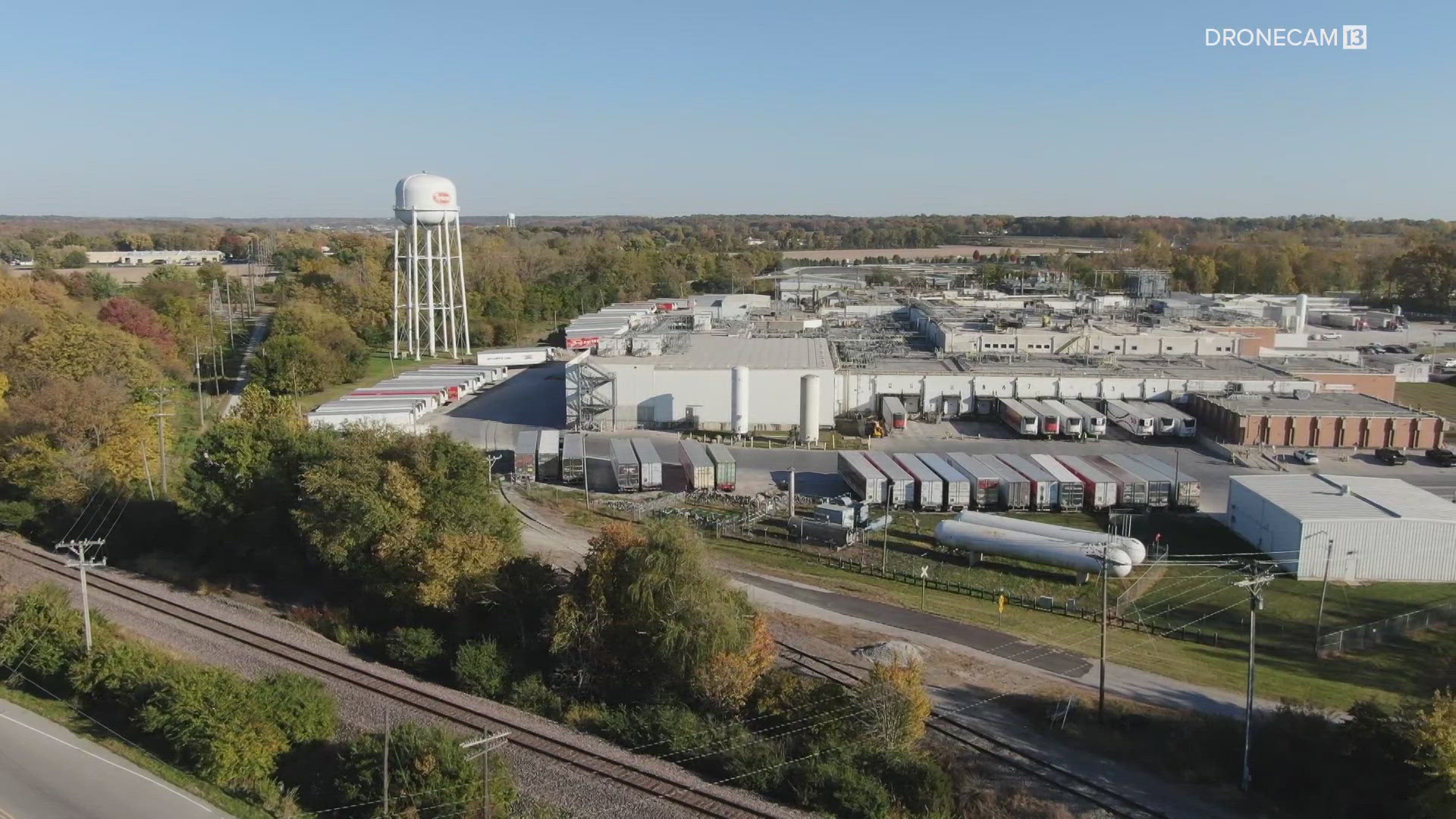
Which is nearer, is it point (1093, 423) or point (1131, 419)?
point (1093, 423)

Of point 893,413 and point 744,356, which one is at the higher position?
point 744,356

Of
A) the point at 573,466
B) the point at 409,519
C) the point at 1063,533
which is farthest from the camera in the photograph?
the point at 573,466

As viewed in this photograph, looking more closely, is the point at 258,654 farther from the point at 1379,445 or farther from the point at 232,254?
the point at 232,254

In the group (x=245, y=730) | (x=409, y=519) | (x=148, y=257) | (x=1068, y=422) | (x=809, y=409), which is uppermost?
(x=148, y=257)

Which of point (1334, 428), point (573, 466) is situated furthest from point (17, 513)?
point (1334, 428)

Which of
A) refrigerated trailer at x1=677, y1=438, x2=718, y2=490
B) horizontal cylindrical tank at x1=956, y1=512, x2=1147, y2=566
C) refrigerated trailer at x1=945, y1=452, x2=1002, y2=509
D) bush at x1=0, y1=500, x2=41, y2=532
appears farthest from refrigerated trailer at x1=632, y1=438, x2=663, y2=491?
bush at x1=0, y1=500, x2=41, y2=532

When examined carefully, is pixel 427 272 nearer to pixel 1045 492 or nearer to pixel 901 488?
pixel 901 488

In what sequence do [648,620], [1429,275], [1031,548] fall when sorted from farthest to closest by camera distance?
[1429,275]
[1031,548]
[648,620]
